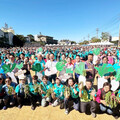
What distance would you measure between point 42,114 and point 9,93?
1161 millimetres

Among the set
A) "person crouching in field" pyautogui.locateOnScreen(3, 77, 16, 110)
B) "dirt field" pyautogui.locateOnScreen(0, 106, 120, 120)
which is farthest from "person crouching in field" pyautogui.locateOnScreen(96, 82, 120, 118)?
"person crouching in field" pyautogui.locateOnScreen(3, 77, 16, 110)

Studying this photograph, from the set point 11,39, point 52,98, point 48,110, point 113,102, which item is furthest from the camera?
point 11,39

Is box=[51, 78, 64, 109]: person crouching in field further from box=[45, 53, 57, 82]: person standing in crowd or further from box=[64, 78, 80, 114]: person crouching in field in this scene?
box=[45, 53, 57, 82]: person standing in crowd

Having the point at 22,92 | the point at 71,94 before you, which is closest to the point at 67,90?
the point at 71,94

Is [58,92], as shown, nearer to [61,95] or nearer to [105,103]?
[61,95]

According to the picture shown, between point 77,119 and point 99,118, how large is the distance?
59 centimetres

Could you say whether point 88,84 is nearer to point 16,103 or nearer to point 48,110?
point 48,110

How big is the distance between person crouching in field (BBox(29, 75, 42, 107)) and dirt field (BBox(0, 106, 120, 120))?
0.89 ft

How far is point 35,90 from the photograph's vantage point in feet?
8.85

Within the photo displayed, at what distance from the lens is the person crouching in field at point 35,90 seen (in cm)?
270

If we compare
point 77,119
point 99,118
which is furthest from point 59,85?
point 99,118

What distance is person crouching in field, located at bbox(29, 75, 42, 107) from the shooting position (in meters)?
2.70

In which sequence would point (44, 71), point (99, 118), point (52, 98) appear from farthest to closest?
point (44, 71)
point (52, 98)
point (99, 118)

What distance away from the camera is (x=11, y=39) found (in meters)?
47.1
